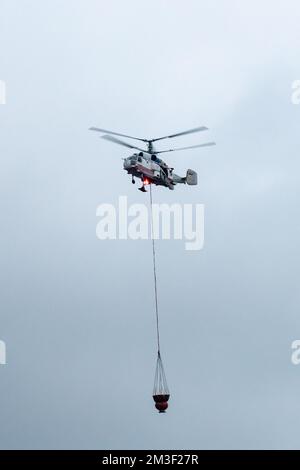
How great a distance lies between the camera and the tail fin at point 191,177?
394 feet

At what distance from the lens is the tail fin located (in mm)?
120125

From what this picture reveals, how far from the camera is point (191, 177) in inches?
4754

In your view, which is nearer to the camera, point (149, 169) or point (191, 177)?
point (149, 169)

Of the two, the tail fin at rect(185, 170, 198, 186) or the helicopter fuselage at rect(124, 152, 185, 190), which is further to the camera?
the tail fin at rect(185, 170, 198, 186)

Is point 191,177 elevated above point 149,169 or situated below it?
above
